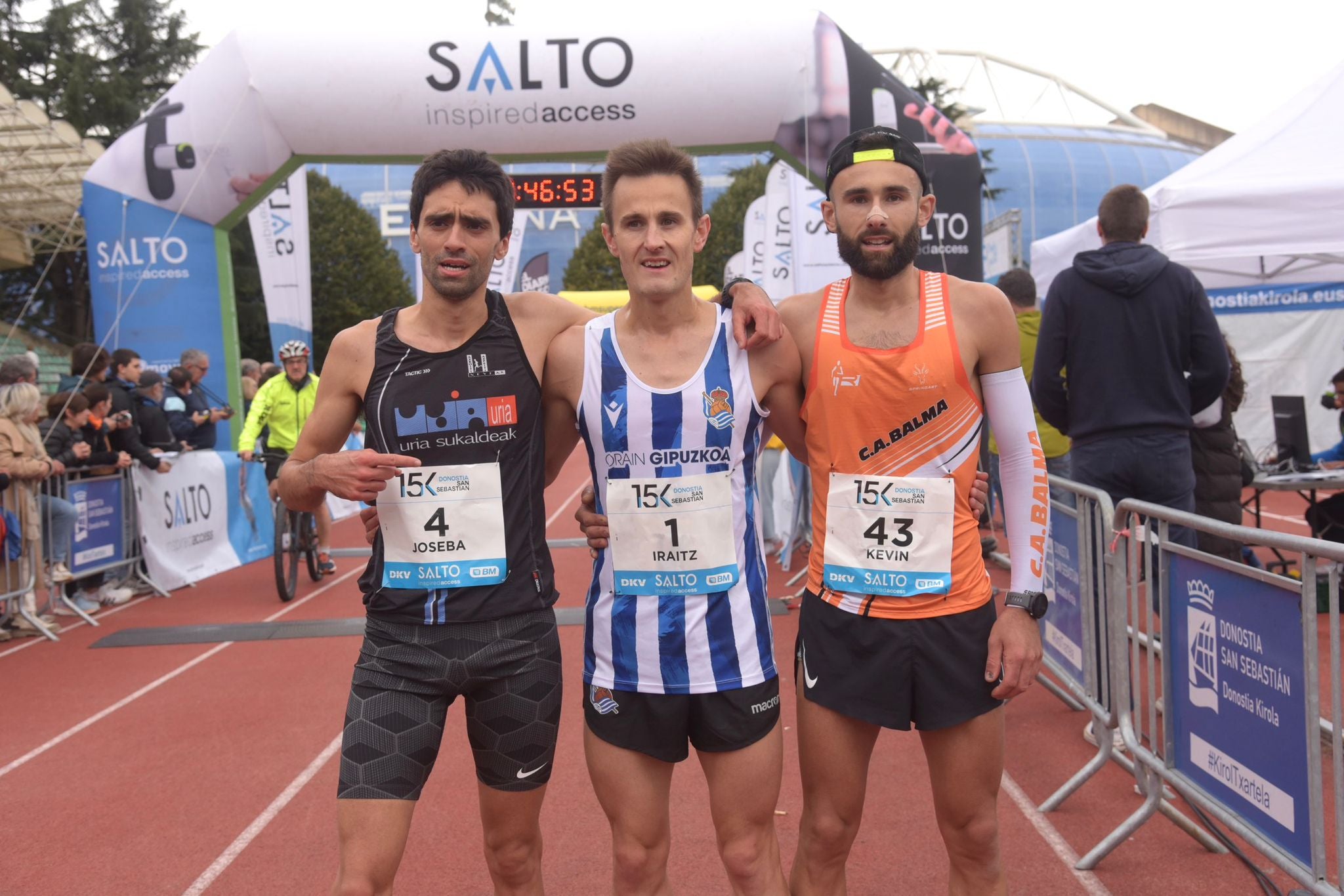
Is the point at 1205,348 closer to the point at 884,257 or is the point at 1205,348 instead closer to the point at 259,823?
the point at 884,257

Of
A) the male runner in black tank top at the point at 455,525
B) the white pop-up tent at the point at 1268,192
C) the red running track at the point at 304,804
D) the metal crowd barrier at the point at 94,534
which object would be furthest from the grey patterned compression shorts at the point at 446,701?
the metal crowd barrier at the point at 94,534

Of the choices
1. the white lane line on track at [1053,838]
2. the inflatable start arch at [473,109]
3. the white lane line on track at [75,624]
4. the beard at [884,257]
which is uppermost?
the inflatable start arch at [473,109]

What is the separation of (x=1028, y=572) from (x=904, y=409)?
1.64 ft

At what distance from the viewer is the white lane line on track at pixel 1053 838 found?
3.37 m

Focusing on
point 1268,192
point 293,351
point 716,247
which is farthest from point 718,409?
point 716,247

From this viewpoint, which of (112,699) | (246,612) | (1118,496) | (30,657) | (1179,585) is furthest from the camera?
(246,612)

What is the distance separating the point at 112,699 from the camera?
599cm

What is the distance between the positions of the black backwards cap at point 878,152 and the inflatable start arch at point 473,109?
632 cm

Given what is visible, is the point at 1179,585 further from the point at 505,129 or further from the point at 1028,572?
the point at 505,129

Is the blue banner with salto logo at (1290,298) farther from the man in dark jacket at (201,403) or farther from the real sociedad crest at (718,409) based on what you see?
the real sociedad crest at (718,409)

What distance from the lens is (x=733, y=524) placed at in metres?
2.46

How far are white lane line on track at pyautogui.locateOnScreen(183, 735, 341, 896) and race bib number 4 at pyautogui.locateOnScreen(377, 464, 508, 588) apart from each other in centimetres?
183

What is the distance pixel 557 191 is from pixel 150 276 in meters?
3.63

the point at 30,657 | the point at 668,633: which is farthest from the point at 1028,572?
the point at 30,657
